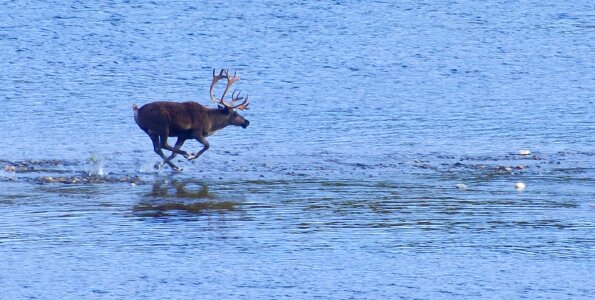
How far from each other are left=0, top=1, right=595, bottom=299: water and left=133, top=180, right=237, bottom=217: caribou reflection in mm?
38

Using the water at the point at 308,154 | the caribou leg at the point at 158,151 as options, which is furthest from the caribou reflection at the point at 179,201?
the caribou leg at the point at 158,151

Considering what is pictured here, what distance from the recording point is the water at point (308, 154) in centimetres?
1065

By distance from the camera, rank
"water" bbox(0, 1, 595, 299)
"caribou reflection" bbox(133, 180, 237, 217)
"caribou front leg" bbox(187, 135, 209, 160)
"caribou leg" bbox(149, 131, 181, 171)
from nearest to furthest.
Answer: "water" bbox(0, 1, 595, 299), "caribou reflection" bbox(133, 180, 237, 217), "caribou leg" bbox(149, 131, 181, 171), "caribou front leg" bbox(187, 135, 209, 160)

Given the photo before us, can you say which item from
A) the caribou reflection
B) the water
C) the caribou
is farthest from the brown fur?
the caribou reflection

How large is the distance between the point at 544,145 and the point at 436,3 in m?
12.5

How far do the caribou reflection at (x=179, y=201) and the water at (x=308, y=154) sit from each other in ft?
0.13

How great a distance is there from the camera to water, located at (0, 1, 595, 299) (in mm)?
10648

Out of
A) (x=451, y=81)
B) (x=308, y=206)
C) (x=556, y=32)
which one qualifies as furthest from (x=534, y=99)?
(x=308, y=206)

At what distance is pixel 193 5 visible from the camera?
29.5 metres

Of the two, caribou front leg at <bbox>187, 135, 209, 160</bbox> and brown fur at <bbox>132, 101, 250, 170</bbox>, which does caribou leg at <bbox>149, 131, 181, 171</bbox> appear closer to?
brown fur at <bbox>132, 101, 250, 170</bbox>

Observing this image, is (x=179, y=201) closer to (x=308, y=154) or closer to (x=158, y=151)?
(x=158, y=151)

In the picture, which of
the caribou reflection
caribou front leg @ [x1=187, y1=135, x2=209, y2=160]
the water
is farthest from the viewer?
caribou front leg @ [x1=187, y1=135, x2=209, y2=160]

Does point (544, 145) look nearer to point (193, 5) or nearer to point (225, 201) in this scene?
point (225, 201)

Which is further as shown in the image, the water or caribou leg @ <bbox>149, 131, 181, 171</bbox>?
caribou leg @ <bbox>149, 131, 181, 171</bbox>
